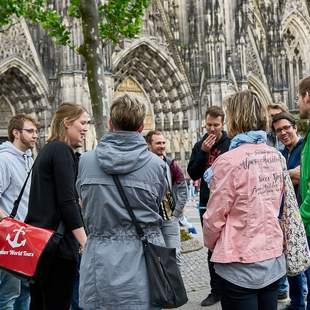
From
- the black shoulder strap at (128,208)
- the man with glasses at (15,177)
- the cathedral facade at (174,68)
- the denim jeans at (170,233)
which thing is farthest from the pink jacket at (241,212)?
the cathedral facade at (174,68)

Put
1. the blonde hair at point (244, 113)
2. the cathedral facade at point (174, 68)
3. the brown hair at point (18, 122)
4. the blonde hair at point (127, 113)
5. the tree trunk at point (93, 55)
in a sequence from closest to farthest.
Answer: the blonde hair at point (127, 113)
the blonde hair at point (244, 113)
the brown hair at point (18, 122)
the tree trunk at point (93, 55)
the cathedral facade at point (174, 68)

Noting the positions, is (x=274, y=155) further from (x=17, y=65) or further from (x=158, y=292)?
(x=17, y=65)

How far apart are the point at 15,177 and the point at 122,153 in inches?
70.7

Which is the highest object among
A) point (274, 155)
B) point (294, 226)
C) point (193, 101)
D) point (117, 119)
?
point (193, 101)

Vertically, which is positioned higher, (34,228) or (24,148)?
(24,148)

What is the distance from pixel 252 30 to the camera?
2550 centimetres

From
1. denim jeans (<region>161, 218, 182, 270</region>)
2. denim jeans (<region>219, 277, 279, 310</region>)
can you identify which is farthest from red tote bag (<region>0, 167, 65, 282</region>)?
denim jeans (<region>161, 218, 182, 270</region>)

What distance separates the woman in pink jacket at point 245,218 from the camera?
10.2 ft

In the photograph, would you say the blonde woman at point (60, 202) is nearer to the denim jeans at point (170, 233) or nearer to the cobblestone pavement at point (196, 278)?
the denim jeans at point (170, 233)

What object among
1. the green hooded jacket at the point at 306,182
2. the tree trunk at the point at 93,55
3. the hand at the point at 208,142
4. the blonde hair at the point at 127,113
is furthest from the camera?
the tree trunk at the point at 93,55

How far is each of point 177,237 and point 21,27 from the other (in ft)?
47.3

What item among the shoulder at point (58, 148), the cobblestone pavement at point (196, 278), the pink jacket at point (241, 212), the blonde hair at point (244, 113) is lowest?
the cobblestone pavement at point (196, 278)

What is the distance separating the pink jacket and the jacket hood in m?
0.48

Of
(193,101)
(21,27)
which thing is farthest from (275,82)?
(21,27)
